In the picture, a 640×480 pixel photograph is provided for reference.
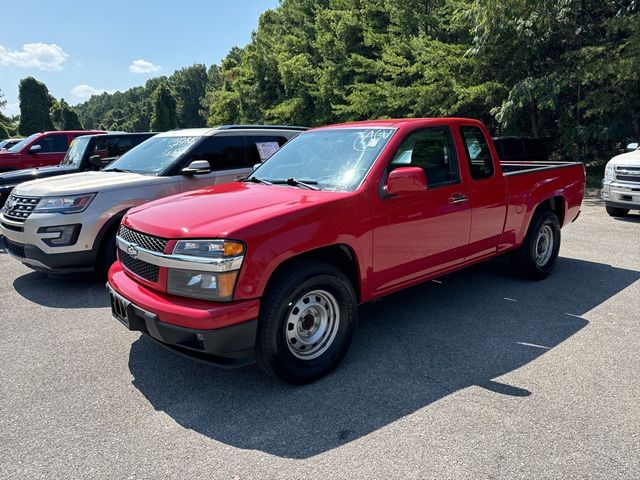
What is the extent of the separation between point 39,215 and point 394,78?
1544 centimetres

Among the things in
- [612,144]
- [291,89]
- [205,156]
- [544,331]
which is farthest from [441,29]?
[544,331]

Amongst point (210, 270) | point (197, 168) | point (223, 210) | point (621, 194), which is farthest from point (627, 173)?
point (210, 270)

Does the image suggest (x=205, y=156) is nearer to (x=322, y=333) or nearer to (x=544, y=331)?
(x=322, y=333)

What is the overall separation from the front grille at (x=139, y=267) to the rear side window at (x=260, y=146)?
11.2 ft

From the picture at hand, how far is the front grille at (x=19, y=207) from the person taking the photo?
5441mm

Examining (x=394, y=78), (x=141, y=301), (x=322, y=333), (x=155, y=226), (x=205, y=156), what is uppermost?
(x=394, y=78)

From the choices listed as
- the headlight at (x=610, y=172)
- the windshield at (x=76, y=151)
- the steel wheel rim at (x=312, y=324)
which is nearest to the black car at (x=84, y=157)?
the windshield at (x=76, y=151)

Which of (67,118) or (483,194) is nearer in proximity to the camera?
(483,194)

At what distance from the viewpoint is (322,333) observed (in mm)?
3477

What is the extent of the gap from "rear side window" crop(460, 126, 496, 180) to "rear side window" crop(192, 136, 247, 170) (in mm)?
3369

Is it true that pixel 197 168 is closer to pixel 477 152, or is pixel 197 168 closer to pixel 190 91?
pixel 477 152

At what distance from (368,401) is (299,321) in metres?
0.72

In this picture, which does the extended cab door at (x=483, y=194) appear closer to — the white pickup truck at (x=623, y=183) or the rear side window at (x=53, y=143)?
the white pickup truck at (x=623, y=183)

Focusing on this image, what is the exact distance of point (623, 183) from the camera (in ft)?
29.0
